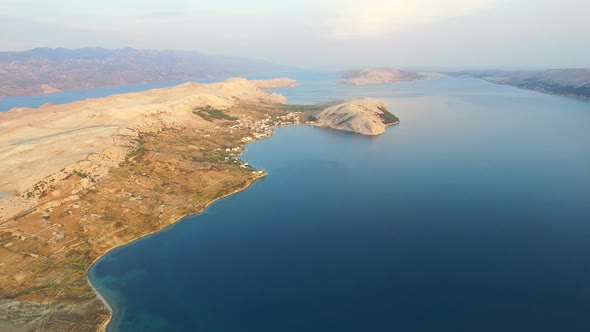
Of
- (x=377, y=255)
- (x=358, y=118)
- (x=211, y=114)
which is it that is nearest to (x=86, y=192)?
(x=377, y=255)

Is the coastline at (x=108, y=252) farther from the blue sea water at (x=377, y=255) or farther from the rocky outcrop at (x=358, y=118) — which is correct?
the rocky outcrop at (x=358, y=118)

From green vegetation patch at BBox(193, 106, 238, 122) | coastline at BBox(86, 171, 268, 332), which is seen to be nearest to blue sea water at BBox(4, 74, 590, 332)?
coastline at BBox(86, 171, 268, 332)

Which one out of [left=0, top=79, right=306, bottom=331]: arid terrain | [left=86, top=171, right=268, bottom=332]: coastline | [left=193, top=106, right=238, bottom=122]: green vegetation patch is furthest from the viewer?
[left=193, top=106, right=238, bottom=122]: green vegetation patch

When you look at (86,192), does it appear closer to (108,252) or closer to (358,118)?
(108,252)

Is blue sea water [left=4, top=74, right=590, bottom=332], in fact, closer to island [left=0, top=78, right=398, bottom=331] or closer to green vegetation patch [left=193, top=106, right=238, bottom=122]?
island [left=0, top=78, right=398, bottom=331]

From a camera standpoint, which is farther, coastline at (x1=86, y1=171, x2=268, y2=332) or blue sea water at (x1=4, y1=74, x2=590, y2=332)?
coastline at (x1=86, y1=171, x2=268, y2=332)

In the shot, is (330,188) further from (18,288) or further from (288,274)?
(18,288)

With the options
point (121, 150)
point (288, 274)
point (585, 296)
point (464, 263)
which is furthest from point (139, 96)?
point (585, 296)
